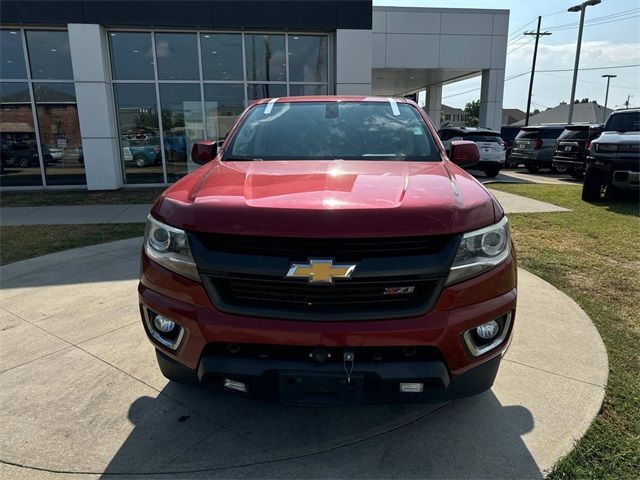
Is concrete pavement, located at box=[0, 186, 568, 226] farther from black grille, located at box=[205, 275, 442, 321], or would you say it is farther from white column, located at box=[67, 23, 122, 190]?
black grille, located at box=[205, 275, 442, 321]

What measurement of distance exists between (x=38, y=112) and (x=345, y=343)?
13.0 metres

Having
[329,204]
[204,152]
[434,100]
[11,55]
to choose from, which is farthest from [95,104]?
[434,100]

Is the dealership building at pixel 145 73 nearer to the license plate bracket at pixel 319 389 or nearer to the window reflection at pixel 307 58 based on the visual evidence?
the window reflection at pixel 307 58

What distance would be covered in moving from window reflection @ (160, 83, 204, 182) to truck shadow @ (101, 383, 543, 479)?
10.7m

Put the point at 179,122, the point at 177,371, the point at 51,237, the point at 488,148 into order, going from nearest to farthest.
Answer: the point at 177,371
the point at 51,237
the point at 179,122
the point at 488,148

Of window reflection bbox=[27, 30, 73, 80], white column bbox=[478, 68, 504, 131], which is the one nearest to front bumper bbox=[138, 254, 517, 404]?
window reflection bbox=[27, 30, 73, 80]

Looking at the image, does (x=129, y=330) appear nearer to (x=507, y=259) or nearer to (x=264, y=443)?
(x=264, y=443)

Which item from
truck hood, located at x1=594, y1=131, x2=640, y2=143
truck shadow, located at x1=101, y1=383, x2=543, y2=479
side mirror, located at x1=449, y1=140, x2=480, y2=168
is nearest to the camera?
truck shadow, located at x1=101, y1=383, x2=543, y2=479

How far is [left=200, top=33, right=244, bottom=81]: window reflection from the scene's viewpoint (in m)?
11.9

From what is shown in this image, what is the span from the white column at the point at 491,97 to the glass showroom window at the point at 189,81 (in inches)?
415

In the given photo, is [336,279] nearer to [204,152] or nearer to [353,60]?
[204,152]

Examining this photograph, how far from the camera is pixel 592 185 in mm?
9688

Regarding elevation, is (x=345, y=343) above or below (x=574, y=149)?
below

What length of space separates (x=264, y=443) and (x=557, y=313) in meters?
2.89
